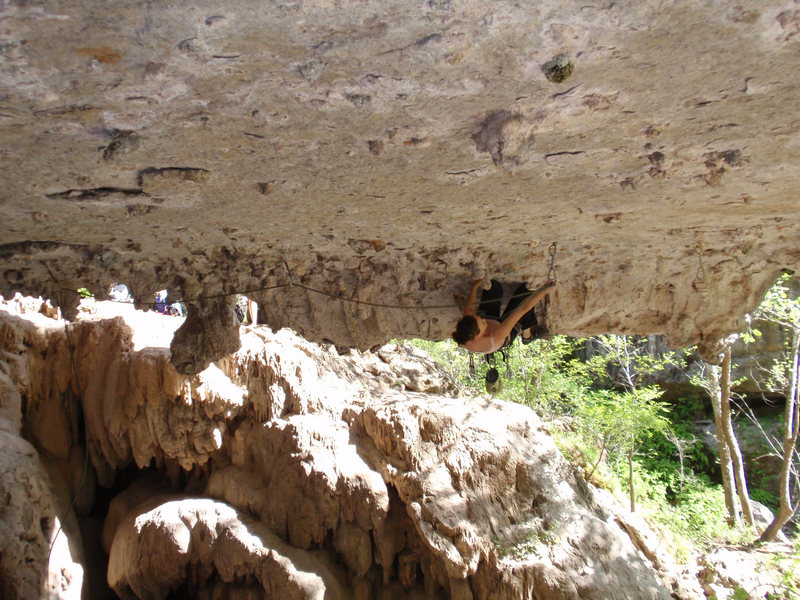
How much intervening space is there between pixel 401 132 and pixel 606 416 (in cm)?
818

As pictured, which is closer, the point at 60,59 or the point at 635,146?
the point at 60,59

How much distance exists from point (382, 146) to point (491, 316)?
2.37 m

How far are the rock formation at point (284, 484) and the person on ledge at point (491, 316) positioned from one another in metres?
1.93

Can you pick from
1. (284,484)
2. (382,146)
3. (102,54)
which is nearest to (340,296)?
(382,146)

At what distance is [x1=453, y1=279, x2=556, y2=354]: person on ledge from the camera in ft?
13.9

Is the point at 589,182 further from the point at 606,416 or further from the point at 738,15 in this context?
the point at 606,416

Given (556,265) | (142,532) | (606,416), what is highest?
(556,265)

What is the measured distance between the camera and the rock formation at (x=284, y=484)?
529 cm

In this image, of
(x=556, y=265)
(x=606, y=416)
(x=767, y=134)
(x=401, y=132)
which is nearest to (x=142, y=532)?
(x=556, y=265)

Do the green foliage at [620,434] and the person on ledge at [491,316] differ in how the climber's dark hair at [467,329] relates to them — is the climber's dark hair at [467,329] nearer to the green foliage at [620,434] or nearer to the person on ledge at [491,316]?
the person on ledge at [491,316]

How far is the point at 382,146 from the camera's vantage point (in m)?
2.18

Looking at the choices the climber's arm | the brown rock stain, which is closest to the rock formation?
the climber's arm

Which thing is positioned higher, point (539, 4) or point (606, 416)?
point (539, 4)

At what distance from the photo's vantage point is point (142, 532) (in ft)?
18.5
